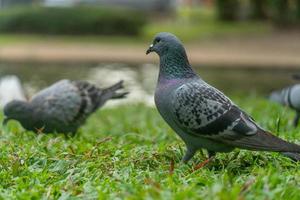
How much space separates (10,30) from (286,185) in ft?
71.7

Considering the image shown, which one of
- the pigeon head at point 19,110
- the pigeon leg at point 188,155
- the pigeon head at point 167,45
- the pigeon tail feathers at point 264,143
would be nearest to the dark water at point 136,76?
the pigeon head at point 19,110

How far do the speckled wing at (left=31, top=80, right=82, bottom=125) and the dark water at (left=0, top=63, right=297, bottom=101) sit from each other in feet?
19.5

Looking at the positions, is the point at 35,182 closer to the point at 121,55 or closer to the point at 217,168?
the point at 217,168

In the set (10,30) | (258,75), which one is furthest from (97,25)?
(258,75)

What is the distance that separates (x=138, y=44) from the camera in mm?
22438

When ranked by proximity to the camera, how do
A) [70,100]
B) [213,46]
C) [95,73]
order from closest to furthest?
[70,100]
[95,73]
[213,46]

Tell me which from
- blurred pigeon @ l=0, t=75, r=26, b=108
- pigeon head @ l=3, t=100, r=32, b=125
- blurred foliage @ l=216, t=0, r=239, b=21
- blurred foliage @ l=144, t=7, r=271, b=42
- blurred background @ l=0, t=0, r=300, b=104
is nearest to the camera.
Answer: pigeon head @ l=3, t=100, r=32, b=125

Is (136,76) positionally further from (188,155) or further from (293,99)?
(188,155)

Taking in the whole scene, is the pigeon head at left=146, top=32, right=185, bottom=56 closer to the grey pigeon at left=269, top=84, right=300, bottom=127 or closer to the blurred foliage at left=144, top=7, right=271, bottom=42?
the grey pigeon at left=269, top=84, right=300, bottom=127

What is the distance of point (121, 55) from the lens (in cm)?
1989

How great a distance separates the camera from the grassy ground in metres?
3.76

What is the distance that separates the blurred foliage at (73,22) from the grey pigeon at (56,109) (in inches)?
694

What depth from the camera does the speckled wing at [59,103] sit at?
21.5ft

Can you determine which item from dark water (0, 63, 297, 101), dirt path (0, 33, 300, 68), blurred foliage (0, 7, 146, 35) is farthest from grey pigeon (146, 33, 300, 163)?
blurred foliage (0, 7, 146, 35)
